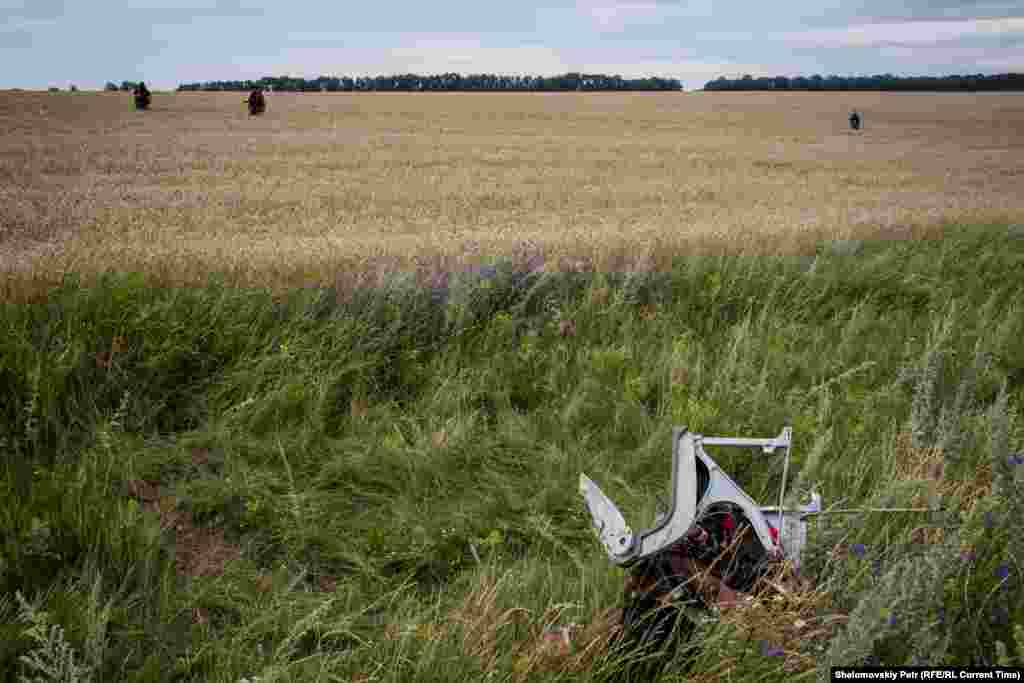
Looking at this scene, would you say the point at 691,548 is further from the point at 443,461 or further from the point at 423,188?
the point at 423,188

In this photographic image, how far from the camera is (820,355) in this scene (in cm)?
567

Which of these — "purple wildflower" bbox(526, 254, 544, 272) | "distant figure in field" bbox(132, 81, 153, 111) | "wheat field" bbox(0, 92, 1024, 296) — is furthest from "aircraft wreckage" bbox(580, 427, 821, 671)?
"distant figure in field" bbox(132, 81, 153, 111)

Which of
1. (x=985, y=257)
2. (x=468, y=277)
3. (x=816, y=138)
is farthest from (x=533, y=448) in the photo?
(x=816, y=138)

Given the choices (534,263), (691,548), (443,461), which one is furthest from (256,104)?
(691,548)

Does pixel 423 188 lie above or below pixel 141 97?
below

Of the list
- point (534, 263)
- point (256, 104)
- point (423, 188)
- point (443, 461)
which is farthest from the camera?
point (256, 104)

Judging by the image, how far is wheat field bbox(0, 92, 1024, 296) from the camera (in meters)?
7.26

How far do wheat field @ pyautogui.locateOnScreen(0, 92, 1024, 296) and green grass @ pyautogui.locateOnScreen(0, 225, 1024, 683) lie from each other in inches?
33.1

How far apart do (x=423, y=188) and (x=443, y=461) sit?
10297mm

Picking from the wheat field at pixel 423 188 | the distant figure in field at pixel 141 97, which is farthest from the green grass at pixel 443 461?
the distant figure in field at pixel 141 97

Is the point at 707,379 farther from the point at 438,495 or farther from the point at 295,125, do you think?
the point at 295,125

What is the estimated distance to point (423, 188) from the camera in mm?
13867

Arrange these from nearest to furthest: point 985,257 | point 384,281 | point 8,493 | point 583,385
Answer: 1. point 8,493
2. point 583,385
3. point 384,281
4. point 985,257

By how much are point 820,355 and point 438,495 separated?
126 inches
